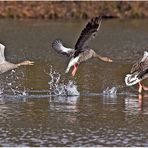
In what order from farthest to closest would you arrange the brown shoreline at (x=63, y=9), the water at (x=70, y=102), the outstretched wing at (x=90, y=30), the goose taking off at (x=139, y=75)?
the brown shoreline at (x=63, y=9)
the goose taking off at (x=139, y=75)
the outstretched wing at (x=90, y=30)
the water at (x=70, y=102)

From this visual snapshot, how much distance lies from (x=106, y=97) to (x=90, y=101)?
2.49ft

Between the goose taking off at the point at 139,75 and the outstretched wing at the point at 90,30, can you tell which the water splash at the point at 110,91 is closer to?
the goose taking off at the point at 139,75

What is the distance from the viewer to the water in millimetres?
12555

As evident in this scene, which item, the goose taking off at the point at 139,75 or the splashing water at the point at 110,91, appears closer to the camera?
the splashing water at the point at 110,91

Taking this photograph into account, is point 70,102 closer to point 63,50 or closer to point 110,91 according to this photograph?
point 110,91

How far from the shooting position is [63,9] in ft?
125

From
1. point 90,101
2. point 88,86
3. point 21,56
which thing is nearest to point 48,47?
point 21,56

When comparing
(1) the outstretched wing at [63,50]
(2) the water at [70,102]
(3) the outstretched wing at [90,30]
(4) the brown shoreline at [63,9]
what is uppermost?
(4) the brown shoreline at [63,9]

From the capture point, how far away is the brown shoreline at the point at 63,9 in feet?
122

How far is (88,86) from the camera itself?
18.0 m

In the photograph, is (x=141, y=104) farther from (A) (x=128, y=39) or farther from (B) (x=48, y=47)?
(A) (x=128, y=39)

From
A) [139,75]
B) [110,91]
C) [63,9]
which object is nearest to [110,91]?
[110,91]

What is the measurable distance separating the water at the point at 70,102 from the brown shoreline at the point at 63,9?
32.7 ft

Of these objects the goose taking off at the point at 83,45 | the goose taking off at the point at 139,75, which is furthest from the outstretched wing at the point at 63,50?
the goose taking off at the point at 139,75
